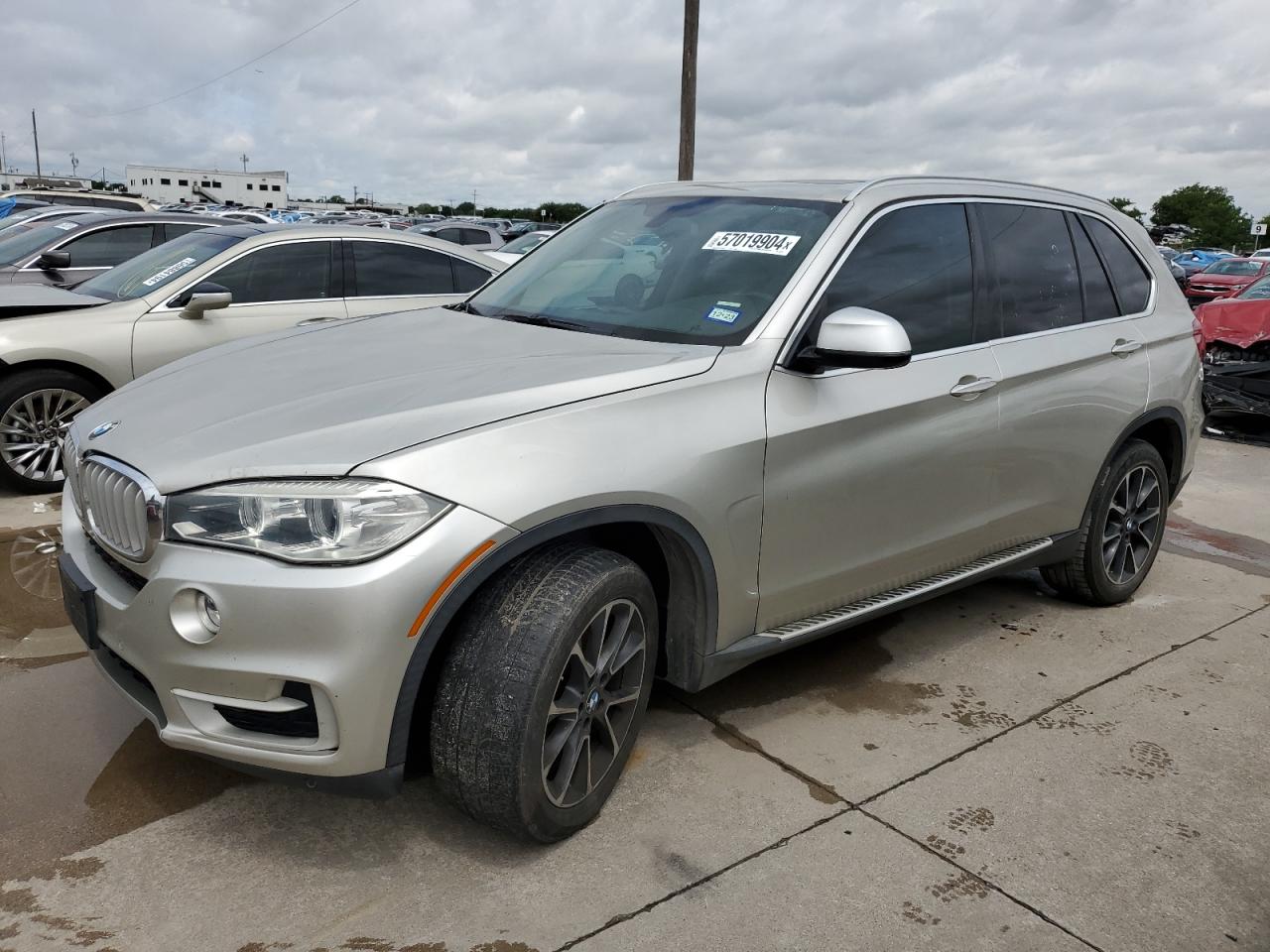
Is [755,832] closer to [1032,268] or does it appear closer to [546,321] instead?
[546,321]

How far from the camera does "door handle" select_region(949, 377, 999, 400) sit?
3.49 metres

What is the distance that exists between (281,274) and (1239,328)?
7.96 m

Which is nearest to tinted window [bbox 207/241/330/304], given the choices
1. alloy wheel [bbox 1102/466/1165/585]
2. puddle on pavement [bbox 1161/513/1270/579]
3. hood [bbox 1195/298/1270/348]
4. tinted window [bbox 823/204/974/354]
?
tinted window [bbox 823/204/974/354]

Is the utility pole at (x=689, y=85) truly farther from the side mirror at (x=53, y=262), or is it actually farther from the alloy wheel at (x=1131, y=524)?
the alloy wheel at (x=1131, y=524)

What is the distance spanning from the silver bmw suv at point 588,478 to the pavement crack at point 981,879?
576mm

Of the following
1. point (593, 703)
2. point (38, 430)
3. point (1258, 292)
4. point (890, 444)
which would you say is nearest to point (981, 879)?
point (593, 703)

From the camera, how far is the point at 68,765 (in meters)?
3.03

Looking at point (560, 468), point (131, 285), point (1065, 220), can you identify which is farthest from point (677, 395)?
point (131, 285)

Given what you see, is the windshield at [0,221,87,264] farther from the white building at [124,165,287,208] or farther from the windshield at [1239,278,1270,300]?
the white building at [124,165,287,208]

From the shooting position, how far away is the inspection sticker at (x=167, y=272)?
6.32m

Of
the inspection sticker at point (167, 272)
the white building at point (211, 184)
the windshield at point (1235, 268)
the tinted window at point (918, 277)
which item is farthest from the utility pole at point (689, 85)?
the white building at point (211, 184)

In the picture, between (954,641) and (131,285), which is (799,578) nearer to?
(954,641)

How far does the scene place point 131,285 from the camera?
21.1 ft

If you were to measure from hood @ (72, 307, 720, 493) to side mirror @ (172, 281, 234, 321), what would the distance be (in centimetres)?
274
